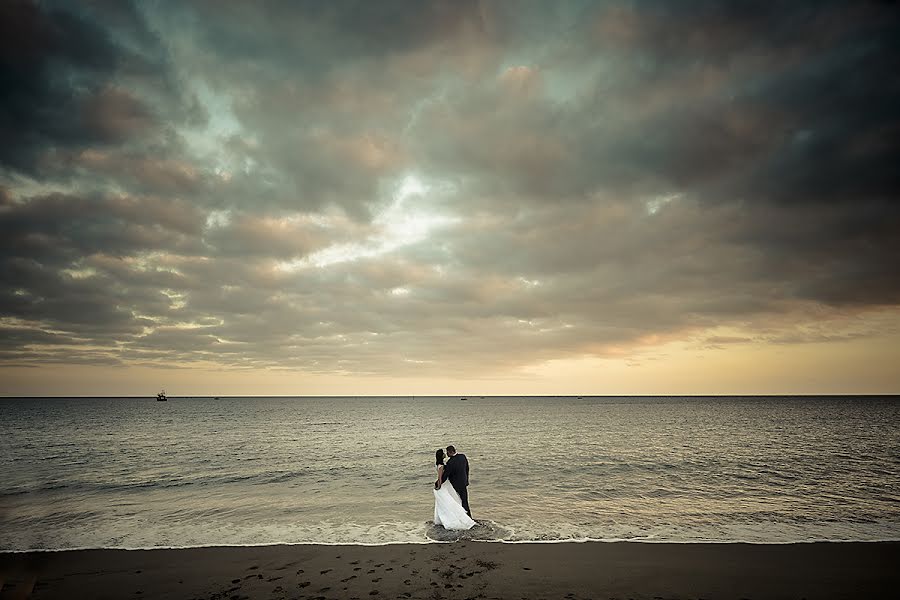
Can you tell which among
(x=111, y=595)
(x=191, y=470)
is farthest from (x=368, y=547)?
(x=191, y=470)

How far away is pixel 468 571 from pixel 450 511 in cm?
352

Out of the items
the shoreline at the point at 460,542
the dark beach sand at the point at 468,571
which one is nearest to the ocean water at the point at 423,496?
the shoreline at the point at 460,542

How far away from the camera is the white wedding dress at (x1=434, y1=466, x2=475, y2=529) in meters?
14.3

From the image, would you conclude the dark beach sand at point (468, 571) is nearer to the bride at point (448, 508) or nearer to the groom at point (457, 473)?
the bride at point (448, 508)

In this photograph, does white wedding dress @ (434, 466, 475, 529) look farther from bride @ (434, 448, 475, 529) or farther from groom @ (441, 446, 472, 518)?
groom @ (441, 446, 472, 518)

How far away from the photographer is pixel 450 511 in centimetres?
1438

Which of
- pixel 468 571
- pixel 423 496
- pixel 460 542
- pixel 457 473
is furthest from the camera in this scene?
pixel 423 496

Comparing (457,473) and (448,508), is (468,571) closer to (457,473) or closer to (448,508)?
(448,508)

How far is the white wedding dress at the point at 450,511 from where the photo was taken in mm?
14312

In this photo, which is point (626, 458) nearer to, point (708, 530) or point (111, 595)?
point (708, 530)

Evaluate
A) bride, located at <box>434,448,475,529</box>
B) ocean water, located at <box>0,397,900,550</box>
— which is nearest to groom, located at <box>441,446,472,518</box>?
bride, located at <box>434,448,475,529</box>

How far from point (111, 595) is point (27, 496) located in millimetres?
18078

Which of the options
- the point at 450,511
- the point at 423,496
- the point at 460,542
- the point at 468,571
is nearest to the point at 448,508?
the point at 450,511

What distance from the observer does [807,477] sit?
26094mm
